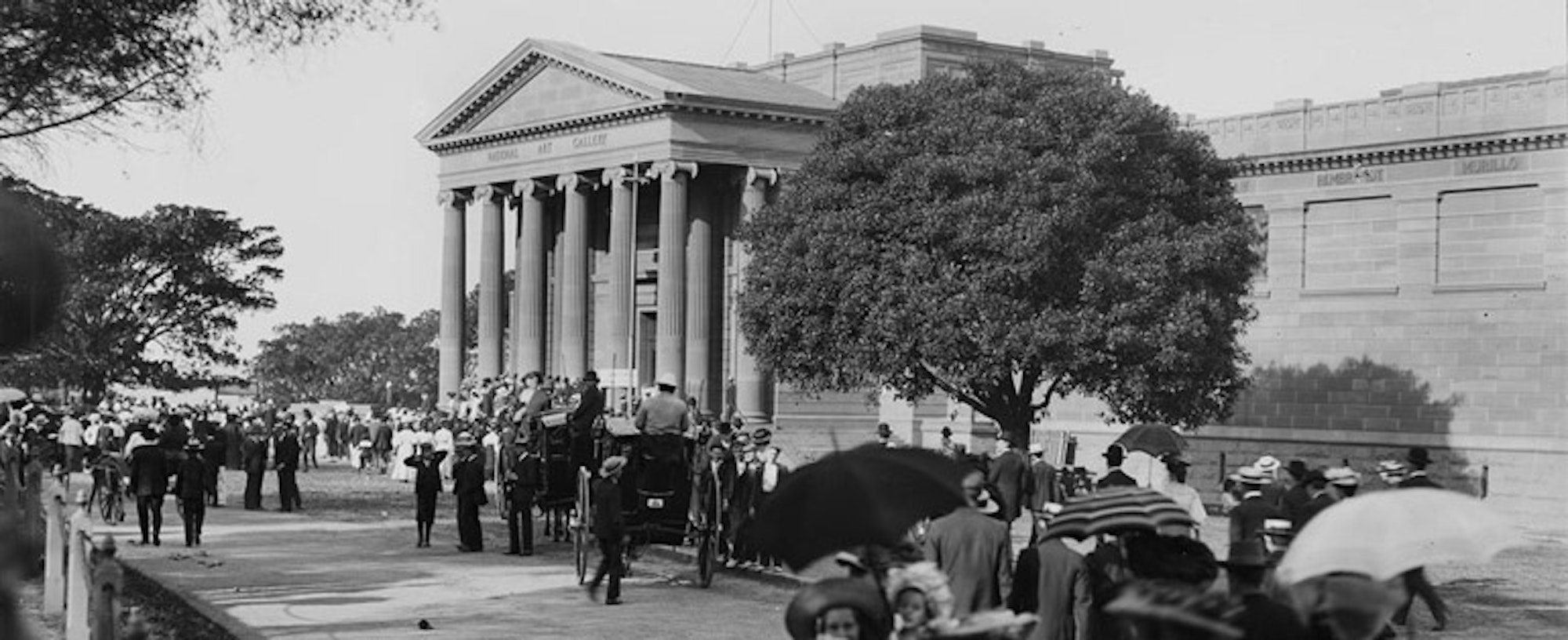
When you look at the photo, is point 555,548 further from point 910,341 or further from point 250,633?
point 910,341

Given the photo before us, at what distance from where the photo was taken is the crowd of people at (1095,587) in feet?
21.0

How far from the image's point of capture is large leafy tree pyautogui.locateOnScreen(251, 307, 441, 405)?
14525 cm

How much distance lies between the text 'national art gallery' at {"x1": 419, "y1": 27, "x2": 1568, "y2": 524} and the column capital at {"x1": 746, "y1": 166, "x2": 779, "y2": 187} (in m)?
0.06

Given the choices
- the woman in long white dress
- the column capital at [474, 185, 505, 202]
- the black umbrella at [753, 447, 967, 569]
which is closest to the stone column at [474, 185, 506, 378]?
the column capital at [474, 185, 505, 202]

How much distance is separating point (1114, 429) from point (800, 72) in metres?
27.2

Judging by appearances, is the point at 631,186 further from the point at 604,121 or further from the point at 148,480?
the point at 148,480

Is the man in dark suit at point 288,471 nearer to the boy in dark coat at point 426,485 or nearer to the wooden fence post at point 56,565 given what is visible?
the boy in dark coat at point 426,485

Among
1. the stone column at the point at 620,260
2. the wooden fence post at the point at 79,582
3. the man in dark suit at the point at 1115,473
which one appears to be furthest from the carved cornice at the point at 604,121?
the wooden fence post at the point at 79,582

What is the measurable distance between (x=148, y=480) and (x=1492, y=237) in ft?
103

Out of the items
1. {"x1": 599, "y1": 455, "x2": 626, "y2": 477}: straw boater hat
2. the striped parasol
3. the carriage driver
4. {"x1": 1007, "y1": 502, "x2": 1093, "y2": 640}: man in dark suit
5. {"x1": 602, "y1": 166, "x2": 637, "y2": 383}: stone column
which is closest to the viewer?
the striped parasol

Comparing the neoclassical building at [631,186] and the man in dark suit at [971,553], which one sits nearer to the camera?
the man in dark suit at [971,553]

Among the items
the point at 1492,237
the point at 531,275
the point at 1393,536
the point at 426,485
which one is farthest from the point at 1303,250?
the point at 1393,536

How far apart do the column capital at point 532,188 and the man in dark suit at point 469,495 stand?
47294 mm

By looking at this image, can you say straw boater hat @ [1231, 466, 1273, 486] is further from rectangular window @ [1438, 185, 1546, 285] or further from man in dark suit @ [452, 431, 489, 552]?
rectangular window @ [1438, 185, 1546, 285]
